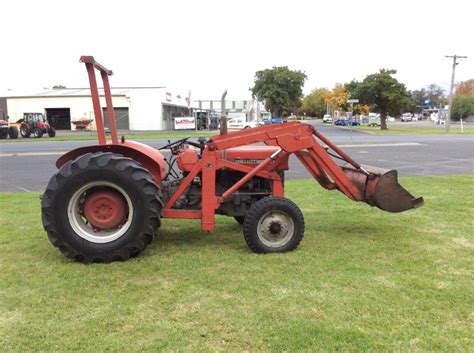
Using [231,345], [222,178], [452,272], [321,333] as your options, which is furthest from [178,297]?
[452,272]

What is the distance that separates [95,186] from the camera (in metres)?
5.06

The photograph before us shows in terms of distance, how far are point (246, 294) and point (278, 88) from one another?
2791 inches

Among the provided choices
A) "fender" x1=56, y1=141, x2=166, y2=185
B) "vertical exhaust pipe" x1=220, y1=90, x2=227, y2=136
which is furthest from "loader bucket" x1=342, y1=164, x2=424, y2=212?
"fender" x1=56, y1=141, x2=166, y2=185

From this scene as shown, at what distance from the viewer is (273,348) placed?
10.6ft

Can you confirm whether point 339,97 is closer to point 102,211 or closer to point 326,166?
point 326,166

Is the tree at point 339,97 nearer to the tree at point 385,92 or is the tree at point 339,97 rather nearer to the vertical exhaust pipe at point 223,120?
the tree at point 385,92

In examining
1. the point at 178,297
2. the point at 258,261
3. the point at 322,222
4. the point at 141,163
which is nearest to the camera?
the point at 178,297

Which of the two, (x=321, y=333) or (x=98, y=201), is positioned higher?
(x=98, y=201)

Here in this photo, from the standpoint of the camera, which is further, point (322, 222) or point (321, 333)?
point (322, 222)

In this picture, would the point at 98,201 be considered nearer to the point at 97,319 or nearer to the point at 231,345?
the point at 97,319

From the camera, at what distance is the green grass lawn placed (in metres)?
3.36

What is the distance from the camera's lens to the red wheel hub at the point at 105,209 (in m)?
5.14

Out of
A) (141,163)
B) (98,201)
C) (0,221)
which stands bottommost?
(0,221)

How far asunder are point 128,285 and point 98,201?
1153 millimetres
